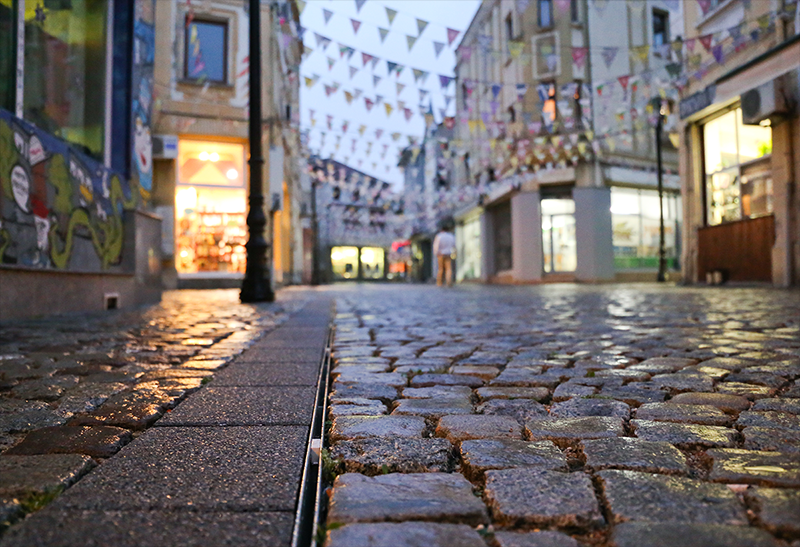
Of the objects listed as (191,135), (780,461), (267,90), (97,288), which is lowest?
(780,461)

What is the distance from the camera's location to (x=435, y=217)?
3597 cm

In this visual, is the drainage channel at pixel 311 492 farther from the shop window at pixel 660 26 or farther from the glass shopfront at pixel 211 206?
the shop window at pixel 660 26

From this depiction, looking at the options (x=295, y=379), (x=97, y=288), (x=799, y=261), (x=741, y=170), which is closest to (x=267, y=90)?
(x=97, y=288)

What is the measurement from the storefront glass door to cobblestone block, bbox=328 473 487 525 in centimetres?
2212

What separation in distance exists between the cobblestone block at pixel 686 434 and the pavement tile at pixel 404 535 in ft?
2.50

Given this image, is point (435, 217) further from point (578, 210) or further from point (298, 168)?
point (578, 210)

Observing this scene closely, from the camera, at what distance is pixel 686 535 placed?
0.92 metres

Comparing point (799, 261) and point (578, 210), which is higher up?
point (578, 210)

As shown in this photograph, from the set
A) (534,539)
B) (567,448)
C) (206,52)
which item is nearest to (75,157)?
(567,448)

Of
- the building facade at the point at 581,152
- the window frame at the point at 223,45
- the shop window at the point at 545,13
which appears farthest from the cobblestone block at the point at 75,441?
the shop window at the point at 545,13

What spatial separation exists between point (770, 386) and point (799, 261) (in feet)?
35.3

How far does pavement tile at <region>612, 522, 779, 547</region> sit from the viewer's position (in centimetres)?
90

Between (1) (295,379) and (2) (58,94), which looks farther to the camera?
(2) (58,94)

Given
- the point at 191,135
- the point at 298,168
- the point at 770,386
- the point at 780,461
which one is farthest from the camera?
the point at 298,168
